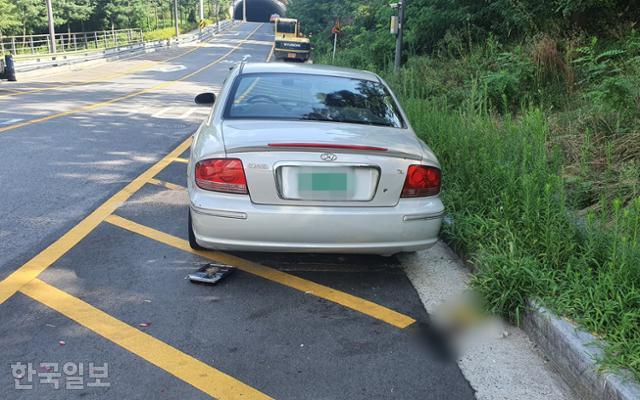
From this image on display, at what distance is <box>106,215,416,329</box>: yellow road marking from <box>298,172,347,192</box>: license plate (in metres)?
0.76

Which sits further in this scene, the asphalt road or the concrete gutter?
the concrete gutter

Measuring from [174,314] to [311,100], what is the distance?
6.62 feet

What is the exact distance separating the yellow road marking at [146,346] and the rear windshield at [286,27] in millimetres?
40737

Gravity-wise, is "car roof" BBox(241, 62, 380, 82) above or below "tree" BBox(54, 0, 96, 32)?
below

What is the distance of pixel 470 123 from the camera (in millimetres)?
6441

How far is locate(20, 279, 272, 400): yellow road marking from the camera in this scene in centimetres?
284

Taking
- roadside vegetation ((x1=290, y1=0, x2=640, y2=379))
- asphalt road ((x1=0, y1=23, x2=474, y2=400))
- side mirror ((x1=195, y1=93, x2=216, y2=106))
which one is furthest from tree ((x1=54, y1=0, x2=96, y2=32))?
asphalt road ((x1=0, y1=23, x2=474, y2=400))

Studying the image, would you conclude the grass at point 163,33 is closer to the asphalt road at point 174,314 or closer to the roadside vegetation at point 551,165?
the roadside vegetation at point 551,165

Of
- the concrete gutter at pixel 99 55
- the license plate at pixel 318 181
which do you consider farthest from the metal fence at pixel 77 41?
the license plate at pixel 318 181

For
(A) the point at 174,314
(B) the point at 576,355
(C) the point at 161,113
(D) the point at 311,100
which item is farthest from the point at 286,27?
(B) the point at 576,355

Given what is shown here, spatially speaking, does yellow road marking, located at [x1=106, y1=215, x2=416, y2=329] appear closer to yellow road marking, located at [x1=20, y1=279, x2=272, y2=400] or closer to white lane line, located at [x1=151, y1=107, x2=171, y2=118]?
yellow road marking, located at [x1=20, y1=279, x2=272, y2=400]

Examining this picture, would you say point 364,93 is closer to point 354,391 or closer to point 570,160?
point 570,160

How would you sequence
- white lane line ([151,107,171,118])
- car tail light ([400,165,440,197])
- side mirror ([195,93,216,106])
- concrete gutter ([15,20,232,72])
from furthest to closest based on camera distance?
1. concrete gutter ([15,20,232,72])
2. white lane line ([151,107,171,118])
3. side mirror ([195,93,216,106])
4. car tail light ([400,165,440,197])

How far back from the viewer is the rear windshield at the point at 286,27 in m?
42.5
